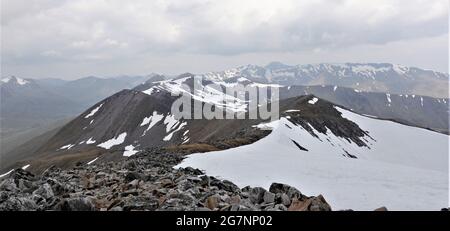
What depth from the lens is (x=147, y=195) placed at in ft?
54.0

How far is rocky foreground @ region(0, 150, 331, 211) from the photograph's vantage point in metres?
14.2

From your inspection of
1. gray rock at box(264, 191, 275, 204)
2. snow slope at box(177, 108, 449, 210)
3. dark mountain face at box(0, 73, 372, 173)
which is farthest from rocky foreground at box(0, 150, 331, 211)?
dark mountain face at box(0, 73, 372, 173)

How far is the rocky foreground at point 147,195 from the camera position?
14.2 m

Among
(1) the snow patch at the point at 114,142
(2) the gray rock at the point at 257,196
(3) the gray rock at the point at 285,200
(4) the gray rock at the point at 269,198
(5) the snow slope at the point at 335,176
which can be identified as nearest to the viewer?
(3) the gray rock at the point at 285,200

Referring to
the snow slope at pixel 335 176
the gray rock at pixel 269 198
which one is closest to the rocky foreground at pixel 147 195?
the gray rock at pixel 269 198

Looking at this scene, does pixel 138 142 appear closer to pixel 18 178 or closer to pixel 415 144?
pixel 415 144

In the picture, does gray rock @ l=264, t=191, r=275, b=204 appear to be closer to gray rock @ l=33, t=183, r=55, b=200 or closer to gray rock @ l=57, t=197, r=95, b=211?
gray rock @ l=57, t=197, r=95, b=211

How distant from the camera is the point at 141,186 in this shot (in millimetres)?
19094

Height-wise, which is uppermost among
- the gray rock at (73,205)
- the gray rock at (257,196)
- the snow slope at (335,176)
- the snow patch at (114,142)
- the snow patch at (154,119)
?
the gray rock at (73,205)

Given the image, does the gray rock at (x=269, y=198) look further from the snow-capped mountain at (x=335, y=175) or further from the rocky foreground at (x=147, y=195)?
the snow-capped mountain at (x=335, y=175)
